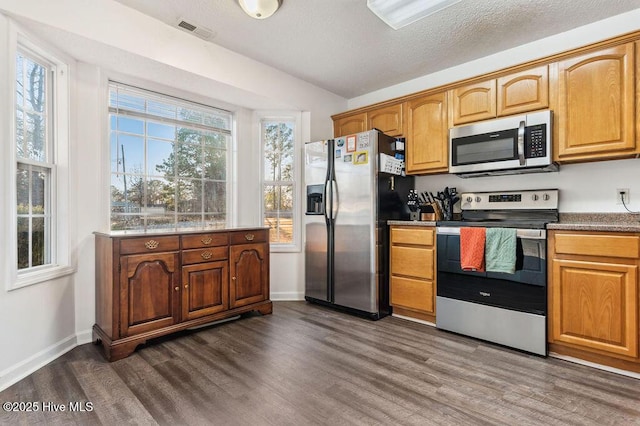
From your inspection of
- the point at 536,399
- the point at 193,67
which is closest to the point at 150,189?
the point at 193,67

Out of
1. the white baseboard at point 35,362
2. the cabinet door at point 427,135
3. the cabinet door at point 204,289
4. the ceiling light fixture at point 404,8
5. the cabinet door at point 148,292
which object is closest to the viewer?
the white baseboard at point 35,362

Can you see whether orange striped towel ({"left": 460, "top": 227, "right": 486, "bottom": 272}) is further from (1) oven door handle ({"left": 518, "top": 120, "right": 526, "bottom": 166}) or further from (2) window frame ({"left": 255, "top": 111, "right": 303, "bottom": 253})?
(2) window frame ({"left": 255, "top": 111, "right": 303, "bottom": 253})

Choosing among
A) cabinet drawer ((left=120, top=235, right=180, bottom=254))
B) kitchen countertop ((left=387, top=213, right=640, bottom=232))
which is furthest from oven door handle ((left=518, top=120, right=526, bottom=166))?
cabinet drawer ((left=120, top=235, right=180, bottom=254))

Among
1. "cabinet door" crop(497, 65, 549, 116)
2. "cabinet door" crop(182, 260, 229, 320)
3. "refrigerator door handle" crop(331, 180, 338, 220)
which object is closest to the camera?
"cabinet door" crop(497, 65, 549, 116)

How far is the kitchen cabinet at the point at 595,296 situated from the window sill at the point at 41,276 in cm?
361

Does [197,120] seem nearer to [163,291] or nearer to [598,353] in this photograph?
[163,291]

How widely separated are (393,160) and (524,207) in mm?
1257

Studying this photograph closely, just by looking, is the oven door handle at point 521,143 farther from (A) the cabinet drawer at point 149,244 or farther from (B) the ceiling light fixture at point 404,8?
(A) the cabinet drawer at point 149,244

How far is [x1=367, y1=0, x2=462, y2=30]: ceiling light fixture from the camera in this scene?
2.18m

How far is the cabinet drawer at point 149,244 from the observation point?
243 cm

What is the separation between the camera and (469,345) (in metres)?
2.61

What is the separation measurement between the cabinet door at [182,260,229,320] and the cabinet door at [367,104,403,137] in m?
2.21

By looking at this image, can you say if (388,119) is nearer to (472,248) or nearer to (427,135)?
(427,135)

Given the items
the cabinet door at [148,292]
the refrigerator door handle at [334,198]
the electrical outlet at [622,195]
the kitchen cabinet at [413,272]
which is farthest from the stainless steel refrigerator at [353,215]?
the electrical outlet at [622,195]
